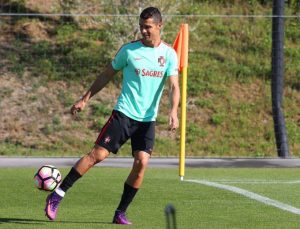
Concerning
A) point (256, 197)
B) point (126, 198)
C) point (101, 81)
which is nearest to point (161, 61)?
point (101, 81)

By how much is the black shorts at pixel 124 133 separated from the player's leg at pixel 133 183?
0.07m

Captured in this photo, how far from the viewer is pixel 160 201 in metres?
11.6

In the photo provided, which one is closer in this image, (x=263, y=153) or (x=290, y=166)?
(x=290, y=166)

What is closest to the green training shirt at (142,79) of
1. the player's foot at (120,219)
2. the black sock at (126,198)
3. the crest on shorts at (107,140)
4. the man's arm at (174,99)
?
the man's arm at (174,99)

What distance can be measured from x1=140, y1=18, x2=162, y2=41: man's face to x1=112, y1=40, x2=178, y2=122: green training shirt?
14 cm

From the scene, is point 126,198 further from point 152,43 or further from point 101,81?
point 152,43

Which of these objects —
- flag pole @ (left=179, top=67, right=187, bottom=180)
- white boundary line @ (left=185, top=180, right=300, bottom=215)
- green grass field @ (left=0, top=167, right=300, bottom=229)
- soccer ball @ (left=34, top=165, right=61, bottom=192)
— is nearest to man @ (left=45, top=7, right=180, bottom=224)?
soccer ball @ (left=34, top=165, right=61, bottom=192)

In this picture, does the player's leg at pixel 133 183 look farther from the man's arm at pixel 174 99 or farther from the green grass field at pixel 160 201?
Answer: the man's arm at pixel 174 99

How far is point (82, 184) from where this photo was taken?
1354 centimetres

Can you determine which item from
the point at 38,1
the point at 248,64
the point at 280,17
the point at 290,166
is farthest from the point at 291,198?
the point at 38,1

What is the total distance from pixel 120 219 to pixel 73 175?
0.59 meters

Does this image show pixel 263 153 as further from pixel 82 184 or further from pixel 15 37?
pixel 82 184

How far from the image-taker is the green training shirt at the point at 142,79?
379 inches

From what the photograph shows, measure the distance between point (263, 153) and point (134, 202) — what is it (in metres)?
10.0
